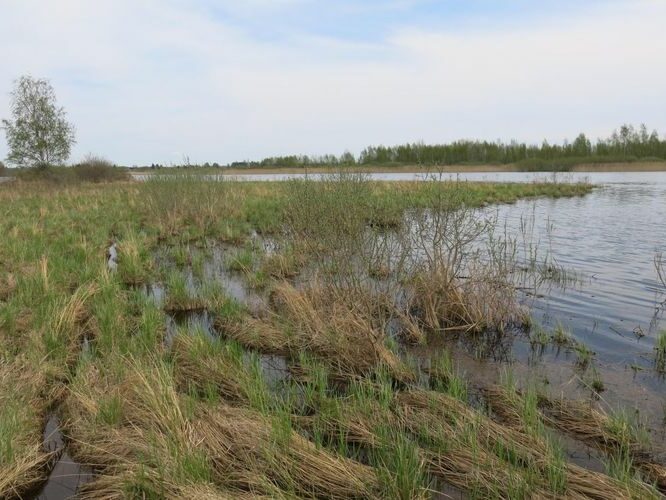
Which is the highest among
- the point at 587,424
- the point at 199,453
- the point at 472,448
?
the point at 199,453

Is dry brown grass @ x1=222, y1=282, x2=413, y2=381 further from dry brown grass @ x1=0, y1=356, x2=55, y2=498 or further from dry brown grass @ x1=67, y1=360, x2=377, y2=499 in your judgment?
dry brown grass @ x1=0, y1=356, x2=55, y2=498

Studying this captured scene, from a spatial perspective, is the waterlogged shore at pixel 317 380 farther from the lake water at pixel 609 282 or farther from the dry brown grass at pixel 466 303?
the lake water at pixel 609 282

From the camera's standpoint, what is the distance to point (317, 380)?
4.31 meters

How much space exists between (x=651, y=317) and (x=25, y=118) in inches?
1497

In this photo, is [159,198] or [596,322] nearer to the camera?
[596,322]

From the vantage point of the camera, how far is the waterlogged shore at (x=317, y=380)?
2961 millimetres

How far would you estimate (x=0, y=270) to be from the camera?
7.96 m

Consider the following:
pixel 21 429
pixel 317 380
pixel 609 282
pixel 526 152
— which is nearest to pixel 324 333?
pixel 317 380

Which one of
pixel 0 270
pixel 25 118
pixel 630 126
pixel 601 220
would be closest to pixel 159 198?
pixel 0 270

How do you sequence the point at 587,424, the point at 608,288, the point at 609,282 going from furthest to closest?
the point at 609,282
the point at 608,288
the point at 587,424

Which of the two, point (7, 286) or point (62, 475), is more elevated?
point (7, 286)

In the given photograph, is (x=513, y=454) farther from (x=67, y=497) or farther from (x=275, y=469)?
(x=67, y=497)

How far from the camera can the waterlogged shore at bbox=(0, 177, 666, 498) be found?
9.71ft

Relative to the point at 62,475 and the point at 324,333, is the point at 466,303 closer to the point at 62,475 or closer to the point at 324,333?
the point at 324,333
